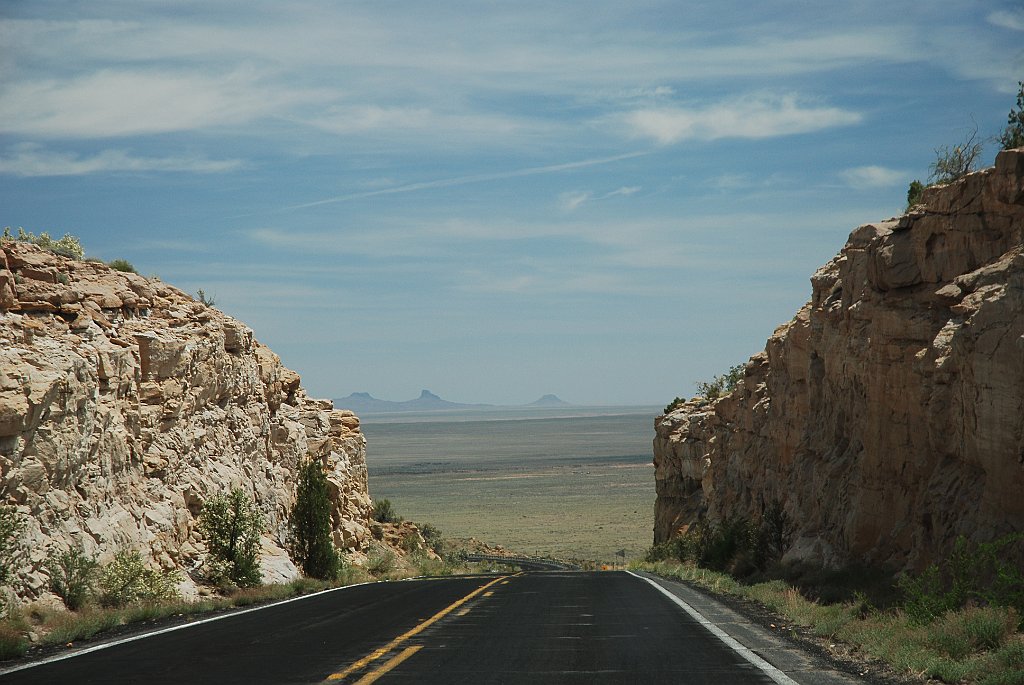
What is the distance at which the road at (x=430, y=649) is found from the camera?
9.54 meters

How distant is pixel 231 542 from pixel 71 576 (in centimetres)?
591

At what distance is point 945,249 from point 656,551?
82.6 feet

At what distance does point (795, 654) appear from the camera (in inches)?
440

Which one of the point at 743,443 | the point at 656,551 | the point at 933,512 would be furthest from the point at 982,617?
the point at 656,551

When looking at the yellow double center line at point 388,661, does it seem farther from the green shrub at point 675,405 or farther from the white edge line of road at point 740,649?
the green shrub at point 675,405

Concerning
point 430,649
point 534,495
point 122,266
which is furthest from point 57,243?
point 534,495

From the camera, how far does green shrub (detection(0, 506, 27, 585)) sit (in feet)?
48.7

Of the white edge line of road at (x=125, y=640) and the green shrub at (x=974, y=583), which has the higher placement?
the green shrub at (x=974, y=583)

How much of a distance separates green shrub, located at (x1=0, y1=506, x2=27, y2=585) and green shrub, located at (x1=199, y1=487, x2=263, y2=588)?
603cm

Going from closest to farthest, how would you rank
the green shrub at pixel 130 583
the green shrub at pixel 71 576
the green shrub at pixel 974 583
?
Answer: the green shrub at pixel 974 583, the green shrub at pixel 71 576, the green shrub at pixel 130 583

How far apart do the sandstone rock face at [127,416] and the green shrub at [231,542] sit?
534mm

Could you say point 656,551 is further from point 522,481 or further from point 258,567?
point 522,481

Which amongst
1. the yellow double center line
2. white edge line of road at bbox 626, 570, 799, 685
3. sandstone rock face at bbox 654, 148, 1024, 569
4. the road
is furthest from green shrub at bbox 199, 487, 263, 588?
sandstone rock face at bbox 654, 148, 1024, 569

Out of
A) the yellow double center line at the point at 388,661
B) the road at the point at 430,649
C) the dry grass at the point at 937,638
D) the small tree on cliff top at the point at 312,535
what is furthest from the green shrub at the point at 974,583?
the small tree on cliff top at the point at 312,535
